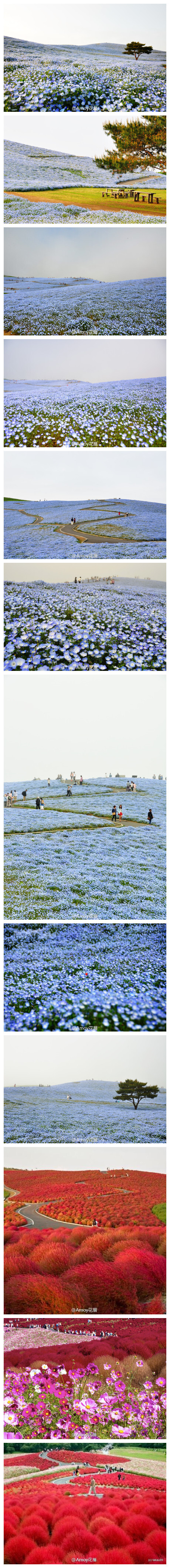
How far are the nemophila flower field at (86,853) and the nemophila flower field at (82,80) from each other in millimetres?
5275

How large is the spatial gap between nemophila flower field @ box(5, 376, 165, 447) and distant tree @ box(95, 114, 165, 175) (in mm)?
1803

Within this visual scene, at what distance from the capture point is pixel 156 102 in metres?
6.76

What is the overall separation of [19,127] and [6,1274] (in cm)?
835

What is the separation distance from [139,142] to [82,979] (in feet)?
21.1

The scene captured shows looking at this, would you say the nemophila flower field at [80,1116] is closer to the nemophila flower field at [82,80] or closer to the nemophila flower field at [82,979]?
the nemophila flower field at [82,979]

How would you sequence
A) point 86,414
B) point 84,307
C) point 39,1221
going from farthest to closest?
point 84,307
point 86,414
point 39,1221

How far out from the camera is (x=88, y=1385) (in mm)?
5402

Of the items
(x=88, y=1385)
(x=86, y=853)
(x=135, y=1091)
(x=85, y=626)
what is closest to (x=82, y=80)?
(x=85, y=626)

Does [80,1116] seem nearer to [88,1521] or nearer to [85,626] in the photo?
[88,1521]

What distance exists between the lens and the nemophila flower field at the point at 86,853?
20.3 feet

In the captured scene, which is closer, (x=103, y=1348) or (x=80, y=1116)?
(x=103, y=1348)
